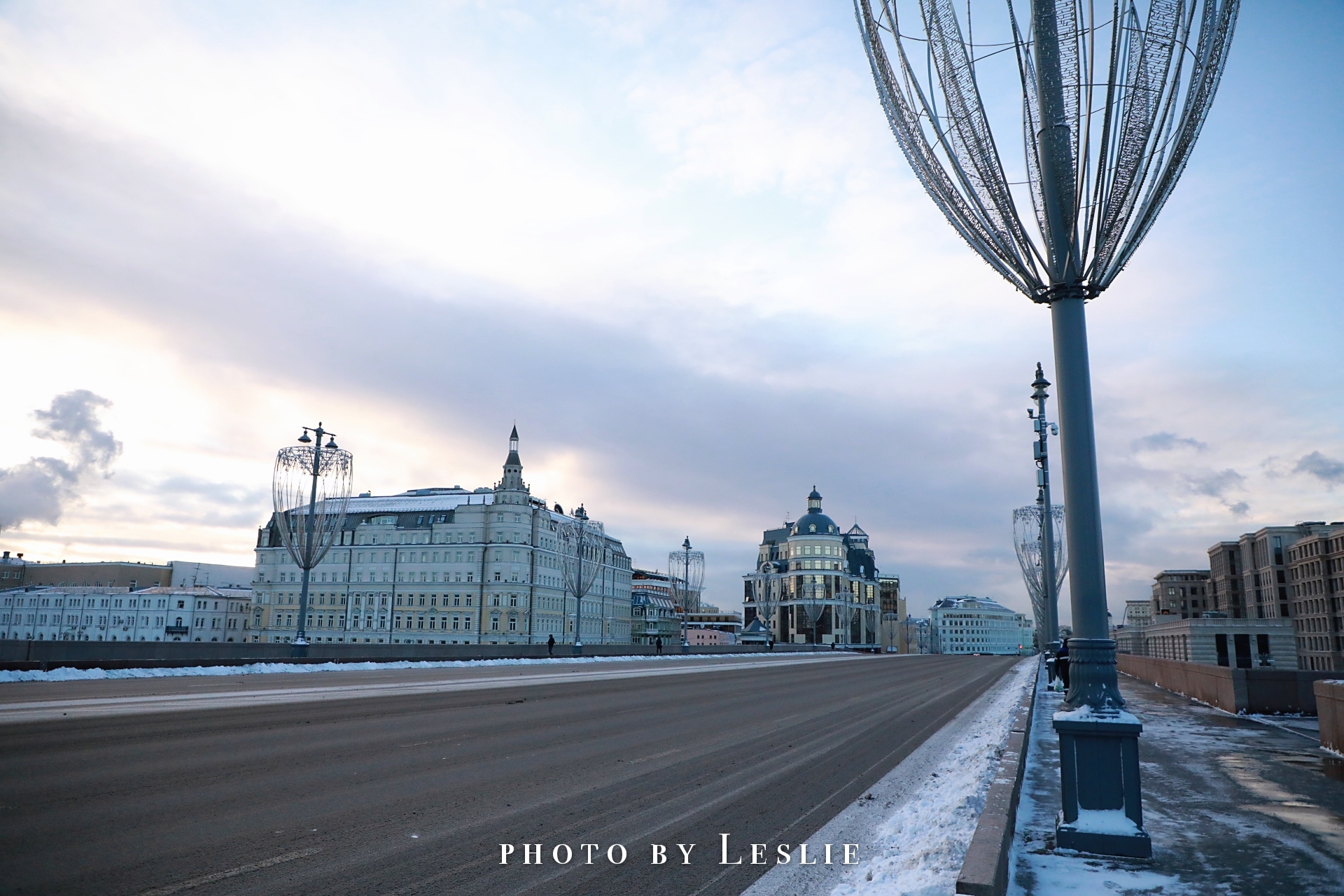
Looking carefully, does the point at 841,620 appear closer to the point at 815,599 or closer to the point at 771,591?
the point at 815,599

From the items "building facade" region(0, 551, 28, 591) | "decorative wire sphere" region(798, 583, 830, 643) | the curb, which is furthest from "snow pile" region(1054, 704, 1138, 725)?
"building facade" region(0, 551, 28, 591)

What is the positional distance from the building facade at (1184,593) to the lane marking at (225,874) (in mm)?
180079

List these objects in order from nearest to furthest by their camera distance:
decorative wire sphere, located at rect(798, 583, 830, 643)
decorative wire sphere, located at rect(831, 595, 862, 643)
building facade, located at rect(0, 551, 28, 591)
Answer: building facade, located at rect(0, 551, 28, 591) → decorative wire sphere, located at rect(798, 583, 830, 643) → decorative wire sphere, located at rect(831, 595, 862, 643)

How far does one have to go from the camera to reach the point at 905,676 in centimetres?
4047

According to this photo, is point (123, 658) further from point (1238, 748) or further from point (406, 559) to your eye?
point (406, 559)

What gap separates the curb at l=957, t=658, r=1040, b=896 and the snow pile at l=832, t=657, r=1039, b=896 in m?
0.23

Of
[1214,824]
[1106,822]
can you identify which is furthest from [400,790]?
[1214,824]

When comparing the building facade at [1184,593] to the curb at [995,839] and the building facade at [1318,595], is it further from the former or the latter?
the curb at [995,839]

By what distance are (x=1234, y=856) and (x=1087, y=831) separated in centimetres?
109

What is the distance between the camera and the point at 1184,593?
163 metres

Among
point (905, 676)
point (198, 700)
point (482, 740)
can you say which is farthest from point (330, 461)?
point (905, 676)

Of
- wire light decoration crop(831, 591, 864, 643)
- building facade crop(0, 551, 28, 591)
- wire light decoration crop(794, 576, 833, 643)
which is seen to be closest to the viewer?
building facade crop(0, 551, 28, 591)

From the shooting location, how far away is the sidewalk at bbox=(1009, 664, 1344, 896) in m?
5.40

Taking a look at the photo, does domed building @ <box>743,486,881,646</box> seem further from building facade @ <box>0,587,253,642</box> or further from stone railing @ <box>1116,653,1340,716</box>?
stone railing @ <box>1116,653,1340,716</box>
